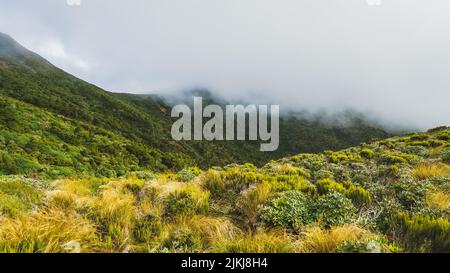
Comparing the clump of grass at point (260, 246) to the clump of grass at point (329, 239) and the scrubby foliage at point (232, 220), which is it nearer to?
the scrubby foliage at point (232, 220)

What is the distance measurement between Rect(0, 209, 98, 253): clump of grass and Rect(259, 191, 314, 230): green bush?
283cm

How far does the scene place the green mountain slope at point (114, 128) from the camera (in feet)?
98.7

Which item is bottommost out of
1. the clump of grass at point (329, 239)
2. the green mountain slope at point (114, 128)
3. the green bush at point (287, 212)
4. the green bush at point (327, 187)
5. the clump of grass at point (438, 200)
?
the clump of grass at point (329, 239)

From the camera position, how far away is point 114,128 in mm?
53250

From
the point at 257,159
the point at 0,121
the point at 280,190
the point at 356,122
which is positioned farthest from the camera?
the point at 356,122

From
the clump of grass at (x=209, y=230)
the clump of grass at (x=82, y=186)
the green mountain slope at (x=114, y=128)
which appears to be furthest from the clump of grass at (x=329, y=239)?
the green mountain slope at (x=114, y=128)

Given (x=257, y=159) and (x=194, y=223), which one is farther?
(x=257, y=159)

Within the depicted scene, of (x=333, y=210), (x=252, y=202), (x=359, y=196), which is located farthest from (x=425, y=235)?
(x=252, y=202)

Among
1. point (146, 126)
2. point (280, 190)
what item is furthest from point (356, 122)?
point (280, 190)

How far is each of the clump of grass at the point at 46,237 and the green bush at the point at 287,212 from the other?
2.83 meters

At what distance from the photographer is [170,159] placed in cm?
4606
